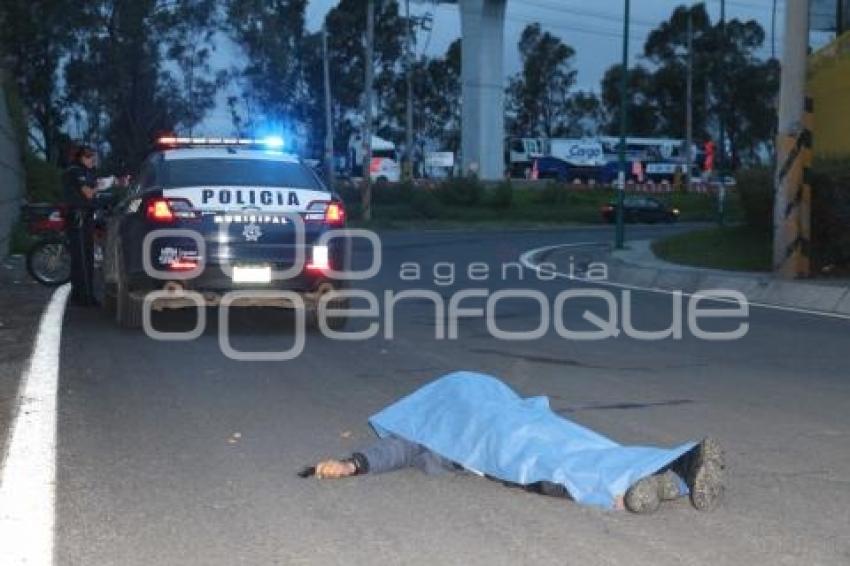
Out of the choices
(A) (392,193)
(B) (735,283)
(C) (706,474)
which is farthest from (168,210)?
(A) (392,193)

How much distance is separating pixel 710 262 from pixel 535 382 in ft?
44.4

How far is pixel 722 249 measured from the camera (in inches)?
934

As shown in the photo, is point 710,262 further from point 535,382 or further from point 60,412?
point 60,412

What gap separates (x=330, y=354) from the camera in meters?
10.8

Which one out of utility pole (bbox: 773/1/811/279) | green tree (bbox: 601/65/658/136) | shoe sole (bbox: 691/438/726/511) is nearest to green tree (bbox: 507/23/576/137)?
green tree (bbox: 601/65/658/136)

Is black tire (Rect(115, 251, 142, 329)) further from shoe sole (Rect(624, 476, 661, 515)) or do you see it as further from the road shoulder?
shoe sole (Rect(624, 476, 661, 515))

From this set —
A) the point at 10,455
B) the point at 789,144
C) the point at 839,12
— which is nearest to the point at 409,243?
the point at 839,12

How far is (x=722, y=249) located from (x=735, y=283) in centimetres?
561

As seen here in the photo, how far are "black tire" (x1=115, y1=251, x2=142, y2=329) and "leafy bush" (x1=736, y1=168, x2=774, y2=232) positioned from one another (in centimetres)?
1328

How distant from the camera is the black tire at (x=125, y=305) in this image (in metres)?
11.5

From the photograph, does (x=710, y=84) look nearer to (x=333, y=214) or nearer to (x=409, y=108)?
(x=409, y=108)

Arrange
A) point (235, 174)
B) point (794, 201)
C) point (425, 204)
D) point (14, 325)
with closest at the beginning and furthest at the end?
point (235, 174), point (14, 325), point (794, 201), point (425, 204)

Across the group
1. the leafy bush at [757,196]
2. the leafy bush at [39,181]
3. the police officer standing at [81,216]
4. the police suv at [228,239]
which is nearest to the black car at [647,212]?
the leafy bush at [39,181]

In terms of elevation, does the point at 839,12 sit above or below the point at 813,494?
above
